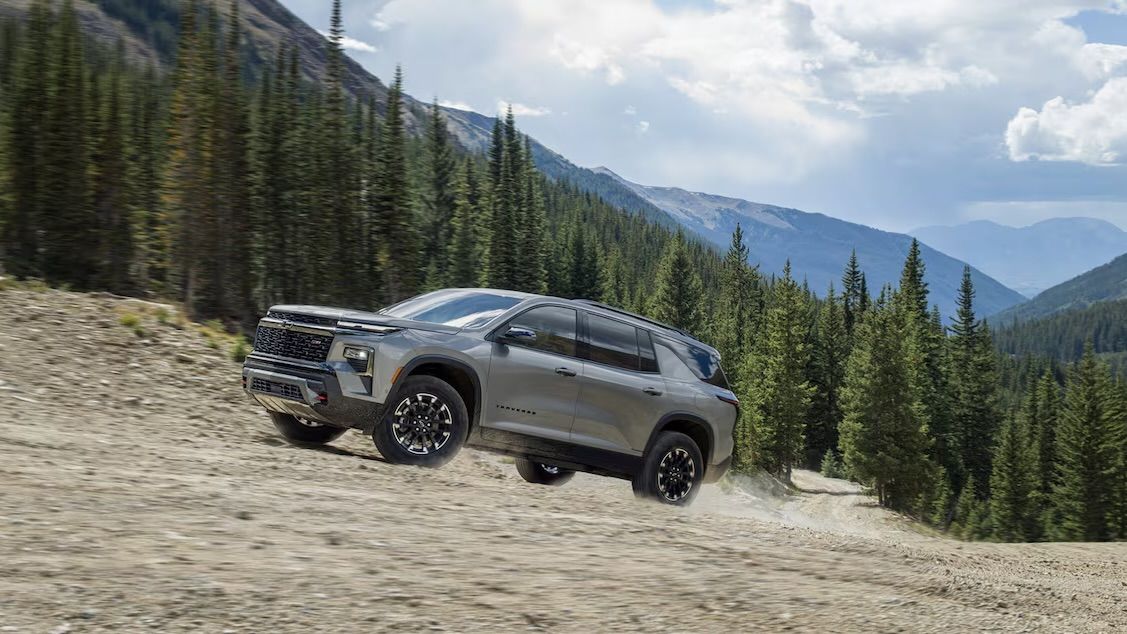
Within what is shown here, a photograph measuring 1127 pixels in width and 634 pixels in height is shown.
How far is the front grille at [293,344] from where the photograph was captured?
9.88m

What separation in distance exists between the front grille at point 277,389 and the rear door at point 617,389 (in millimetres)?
3015

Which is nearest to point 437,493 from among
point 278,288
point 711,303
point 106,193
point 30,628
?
point 30,628

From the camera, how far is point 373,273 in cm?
6569

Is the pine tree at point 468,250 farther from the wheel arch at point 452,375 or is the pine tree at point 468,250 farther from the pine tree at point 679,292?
the wheel arch at point 452,375

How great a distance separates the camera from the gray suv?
974 cm

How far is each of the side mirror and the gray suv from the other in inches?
0.5

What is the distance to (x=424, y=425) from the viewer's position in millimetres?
10031

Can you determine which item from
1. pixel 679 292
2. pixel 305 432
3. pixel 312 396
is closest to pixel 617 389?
pixel 312 396

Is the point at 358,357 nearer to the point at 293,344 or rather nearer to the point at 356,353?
the point at 356,353

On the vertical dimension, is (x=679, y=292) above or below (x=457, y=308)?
above

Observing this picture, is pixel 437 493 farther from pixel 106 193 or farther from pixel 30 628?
pixel 106 193

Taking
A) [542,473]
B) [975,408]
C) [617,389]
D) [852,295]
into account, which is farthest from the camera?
[852,295]

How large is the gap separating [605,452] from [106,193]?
179 ft

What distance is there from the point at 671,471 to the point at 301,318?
468 cm
